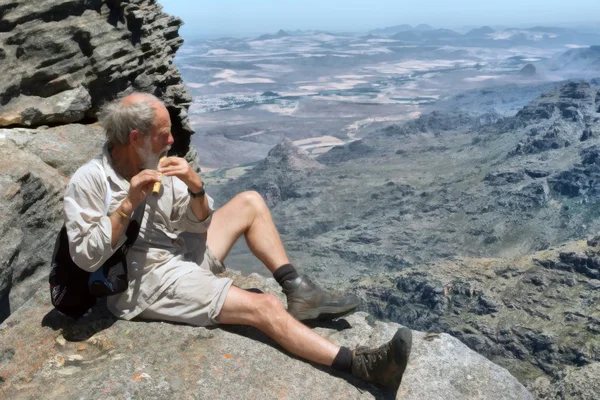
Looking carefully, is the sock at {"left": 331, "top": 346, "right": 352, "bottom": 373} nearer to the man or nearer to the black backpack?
the man

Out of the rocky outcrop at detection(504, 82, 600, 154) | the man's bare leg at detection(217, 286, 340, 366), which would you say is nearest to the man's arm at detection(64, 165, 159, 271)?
the man's bare leg at detection(217, 286, 340, 366)

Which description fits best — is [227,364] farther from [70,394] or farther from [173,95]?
[173,95]

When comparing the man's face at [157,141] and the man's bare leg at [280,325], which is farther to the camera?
the man's bare leg at [280,325]

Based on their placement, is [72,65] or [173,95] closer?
[72,65]

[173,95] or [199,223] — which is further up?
[199,223]

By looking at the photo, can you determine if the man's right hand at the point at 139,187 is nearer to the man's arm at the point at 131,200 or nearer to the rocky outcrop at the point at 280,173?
the man's arm at the point at 131,200

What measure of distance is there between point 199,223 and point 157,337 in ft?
4.13

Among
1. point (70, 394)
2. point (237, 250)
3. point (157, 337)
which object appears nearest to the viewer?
point (70, 394)

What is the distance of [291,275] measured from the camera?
732 centimetres

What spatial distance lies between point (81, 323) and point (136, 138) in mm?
2196

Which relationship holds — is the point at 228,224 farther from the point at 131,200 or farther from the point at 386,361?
the point at 386,361

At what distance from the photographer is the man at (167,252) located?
596 cm

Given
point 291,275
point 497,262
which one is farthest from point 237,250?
point 291,275

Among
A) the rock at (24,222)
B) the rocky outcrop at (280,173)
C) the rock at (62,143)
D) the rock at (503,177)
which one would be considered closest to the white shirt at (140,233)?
the rock at (24,222)
